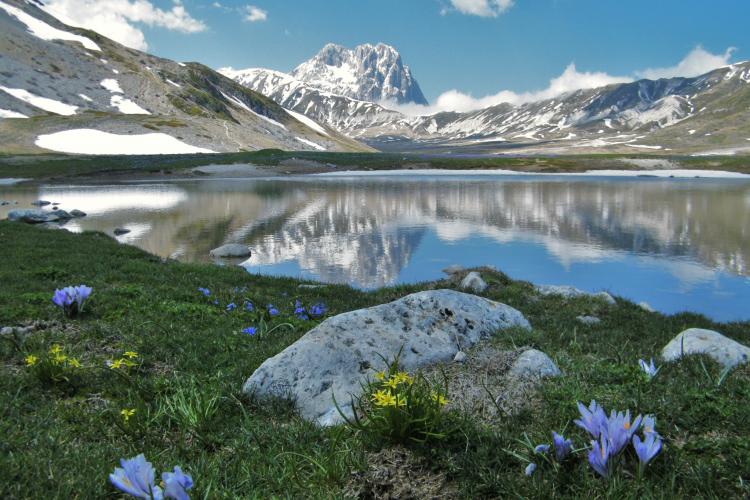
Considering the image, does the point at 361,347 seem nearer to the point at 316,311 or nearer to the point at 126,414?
the point at 126,414

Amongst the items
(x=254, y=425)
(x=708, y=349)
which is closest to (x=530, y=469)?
(x=254, y=425)

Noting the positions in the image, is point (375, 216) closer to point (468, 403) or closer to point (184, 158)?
point (468, 403)

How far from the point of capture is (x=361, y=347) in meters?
6.50

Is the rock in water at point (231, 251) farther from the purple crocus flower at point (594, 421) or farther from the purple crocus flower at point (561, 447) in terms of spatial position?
the purple crocus flower at point (594, 421)

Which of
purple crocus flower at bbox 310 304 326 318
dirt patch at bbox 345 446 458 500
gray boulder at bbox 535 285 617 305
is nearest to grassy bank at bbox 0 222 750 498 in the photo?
Answer: dirt patch at bbox 345 446 458 500

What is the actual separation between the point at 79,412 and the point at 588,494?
15.8 feet

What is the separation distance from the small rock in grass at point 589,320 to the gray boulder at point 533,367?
7.07 metres

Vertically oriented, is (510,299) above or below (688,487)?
below

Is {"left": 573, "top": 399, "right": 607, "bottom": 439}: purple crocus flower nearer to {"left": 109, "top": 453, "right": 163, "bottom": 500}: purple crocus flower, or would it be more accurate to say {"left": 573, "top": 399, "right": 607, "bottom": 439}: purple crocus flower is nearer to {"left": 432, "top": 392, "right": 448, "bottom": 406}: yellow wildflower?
{"left": 432, "top": 392, "right": 448, "bottom": 406}: yellow wildflower

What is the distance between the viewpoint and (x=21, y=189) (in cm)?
6644

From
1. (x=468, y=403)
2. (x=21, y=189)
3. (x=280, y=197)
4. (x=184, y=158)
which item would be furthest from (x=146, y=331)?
(x=184, y=158)

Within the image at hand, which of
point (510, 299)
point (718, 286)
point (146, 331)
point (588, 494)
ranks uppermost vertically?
point (588, 494)

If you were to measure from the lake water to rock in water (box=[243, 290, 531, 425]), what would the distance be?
1285cm

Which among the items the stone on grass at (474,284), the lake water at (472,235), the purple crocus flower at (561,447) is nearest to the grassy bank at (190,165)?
the lake water at (472,235)
